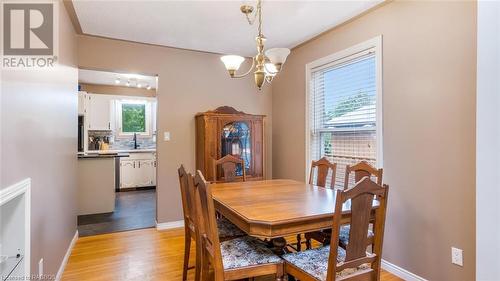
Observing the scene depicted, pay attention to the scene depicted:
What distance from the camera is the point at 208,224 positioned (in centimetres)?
168

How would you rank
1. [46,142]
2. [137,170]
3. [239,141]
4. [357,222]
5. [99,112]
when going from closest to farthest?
[357,222]
[46,142]
[239,141]
[99,112]
[137,170]

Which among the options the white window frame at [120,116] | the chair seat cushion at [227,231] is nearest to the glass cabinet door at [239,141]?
the chair seat cushion at [227,231]

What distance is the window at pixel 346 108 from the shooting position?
2809 millimetres

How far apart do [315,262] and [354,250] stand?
0.97ft

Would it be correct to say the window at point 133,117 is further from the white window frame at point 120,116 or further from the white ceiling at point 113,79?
the white ceiling at point 113,79

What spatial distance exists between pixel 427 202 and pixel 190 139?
9.50 feet

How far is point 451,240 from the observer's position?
211 cm

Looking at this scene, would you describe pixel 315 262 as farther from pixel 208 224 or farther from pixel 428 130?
pixel 428 130

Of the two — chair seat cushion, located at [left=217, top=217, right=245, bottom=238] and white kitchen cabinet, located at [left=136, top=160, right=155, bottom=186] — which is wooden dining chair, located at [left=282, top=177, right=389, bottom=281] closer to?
chair seat cushion, located at [left=217, top=217, right=245, bottom=238]

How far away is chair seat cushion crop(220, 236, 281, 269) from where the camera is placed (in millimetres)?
1725

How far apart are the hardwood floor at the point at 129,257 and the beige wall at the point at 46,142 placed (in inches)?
8.8

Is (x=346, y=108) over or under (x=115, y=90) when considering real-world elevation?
under

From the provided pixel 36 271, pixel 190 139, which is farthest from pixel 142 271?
pixel 190 139
